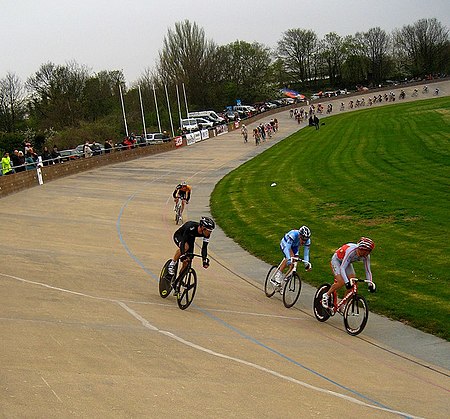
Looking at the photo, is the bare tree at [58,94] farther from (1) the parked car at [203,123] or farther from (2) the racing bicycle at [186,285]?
(2) the racing bicycle at [186,285]

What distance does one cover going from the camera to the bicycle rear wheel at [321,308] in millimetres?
13008

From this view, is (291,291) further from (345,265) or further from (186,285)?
(345,265)

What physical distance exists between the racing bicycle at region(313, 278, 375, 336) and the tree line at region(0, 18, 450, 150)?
46.4 meters

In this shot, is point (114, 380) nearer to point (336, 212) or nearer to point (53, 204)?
point (336, 212)

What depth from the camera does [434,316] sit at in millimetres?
12977

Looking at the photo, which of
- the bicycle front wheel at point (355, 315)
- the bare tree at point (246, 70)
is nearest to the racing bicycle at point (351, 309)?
the bicycle front wheel at point (355, 315)

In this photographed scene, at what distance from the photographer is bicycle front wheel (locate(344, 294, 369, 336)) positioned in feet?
39.5

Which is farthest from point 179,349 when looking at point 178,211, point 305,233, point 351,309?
point 178,211

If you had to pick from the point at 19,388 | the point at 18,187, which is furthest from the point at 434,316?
the point at 18,187

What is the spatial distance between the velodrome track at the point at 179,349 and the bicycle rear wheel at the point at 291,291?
258mm

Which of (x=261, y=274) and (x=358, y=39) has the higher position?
(x=358, y=39)

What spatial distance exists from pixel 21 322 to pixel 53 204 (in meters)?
18.1

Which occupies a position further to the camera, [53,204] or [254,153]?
[254,153]

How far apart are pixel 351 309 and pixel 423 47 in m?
141
